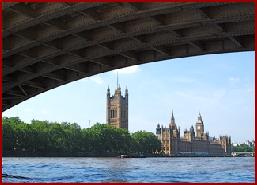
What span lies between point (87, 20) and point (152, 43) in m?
4.45

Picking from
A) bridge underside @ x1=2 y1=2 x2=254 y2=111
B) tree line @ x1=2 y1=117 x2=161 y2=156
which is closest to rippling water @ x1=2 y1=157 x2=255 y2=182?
bridge underside @ x1=2 y1=2 x2=254 y2=111

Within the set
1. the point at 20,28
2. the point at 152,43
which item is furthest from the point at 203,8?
the point at 20,28

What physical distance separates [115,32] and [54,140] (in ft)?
467

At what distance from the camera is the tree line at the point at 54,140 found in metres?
145

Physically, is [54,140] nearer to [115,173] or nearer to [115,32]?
[115,173]

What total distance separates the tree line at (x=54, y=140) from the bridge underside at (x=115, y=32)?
11568 centimetres

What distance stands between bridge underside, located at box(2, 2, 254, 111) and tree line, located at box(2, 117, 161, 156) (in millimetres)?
115679

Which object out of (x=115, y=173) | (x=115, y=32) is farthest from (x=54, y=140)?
(x=115, y=32)

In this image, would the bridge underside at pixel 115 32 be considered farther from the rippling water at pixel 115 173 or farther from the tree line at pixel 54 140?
the tree line at pixel 54 140

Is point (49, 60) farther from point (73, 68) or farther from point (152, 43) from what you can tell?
point (152, 43)

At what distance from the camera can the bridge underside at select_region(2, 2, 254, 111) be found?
796 inches

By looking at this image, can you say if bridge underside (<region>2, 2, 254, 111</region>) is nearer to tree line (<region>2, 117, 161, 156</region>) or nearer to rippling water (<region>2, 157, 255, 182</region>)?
rippling water (<region>2, 157, 255, 182</region>)

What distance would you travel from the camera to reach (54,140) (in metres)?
162

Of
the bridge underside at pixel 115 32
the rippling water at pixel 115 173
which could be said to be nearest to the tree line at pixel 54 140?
the rippling water at pixel 115 173
